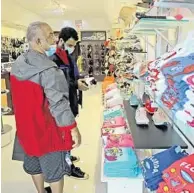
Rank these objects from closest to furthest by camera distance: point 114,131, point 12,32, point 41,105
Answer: point 41,105
point 114,131
point 12,32

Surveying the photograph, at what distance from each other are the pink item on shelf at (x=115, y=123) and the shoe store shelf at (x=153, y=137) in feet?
1.98

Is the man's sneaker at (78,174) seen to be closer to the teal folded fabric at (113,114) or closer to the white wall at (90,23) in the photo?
the teal folded fabric at (113,114)

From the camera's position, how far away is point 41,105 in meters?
2.04

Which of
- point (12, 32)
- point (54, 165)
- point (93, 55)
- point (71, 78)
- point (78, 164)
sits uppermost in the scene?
point (12, 32)

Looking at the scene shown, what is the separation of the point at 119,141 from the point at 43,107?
0.78 meters

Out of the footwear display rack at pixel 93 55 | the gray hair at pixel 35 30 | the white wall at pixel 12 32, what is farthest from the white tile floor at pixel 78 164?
the footwear display rack at pixel 93 55

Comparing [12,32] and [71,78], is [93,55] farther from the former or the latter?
[71,78]

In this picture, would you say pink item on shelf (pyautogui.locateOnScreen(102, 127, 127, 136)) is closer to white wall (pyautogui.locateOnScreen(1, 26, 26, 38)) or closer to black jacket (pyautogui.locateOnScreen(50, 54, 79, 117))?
black jacket (pyautogui.locateOnScreen(50, 54, 79, 117))

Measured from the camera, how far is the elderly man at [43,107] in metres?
1.97

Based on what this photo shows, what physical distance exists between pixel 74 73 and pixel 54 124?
881 millimetres

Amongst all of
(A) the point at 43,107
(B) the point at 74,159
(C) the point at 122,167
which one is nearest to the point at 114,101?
(B) the point at 74,159

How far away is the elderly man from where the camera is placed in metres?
1.97

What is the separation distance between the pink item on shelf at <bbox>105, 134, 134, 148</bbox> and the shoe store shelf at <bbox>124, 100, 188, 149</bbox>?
10.8 inches

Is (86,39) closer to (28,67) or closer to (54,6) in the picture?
(54,6)
